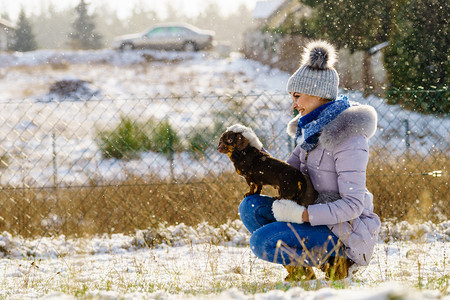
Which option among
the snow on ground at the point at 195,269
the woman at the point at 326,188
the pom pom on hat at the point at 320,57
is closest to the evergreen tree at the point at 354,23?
the snow on ground at the point at 195,269

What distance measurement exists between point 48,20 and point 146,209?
220 ft

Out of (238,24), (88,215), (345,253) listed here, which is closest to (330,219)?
(345,253)

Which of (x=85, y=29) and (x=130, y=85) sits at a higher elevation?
(x=85, y=29)

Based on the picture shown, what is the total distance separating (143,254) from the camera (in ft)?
14.8

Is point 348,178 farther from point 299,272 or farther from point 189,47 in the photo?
point 189,47

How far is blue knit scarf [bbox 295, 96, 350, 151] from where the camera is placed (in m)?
2.85

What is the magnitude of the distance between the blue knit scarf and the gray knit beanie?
0.08m

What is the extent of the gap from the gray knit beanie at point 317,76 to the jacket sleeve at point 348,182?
1.17ft

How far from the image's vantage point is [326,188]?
2.93 metres

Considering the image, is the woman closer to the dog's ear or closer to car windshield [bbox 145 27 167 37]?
the dog's ear

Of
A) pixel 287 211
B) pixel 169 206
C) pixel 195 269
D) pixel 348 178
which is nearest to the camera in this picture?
pixel 348 178

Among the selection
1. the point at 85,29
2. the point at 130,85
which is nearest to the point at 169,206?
the point at 130,85

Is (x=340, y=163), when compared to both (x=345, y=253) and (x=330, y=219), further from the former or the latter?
(x=345, y=253)

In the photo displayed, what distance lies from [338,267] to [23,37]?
36.5 metres
